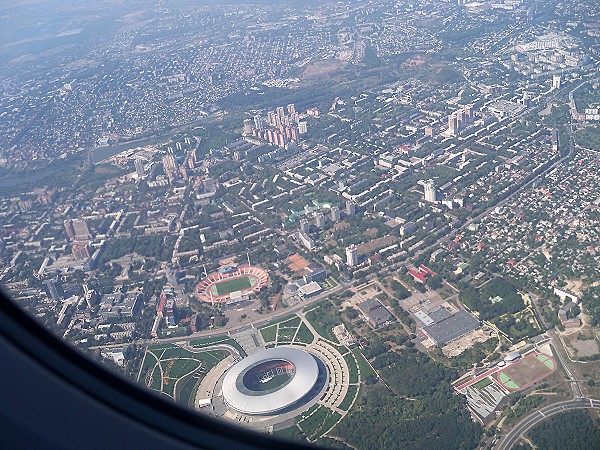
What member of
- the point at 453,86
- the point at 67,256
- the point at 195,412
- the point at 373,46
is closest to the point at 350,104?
the point at 453,86

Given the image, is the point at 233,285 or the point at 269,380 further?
the point at 233,285

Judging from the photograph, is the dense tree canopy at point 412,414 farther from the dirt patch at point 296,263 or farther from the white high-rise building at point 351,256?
the dirt patch at point 296,263

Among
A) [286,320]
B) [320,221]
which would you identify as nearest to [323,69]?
[320,221]

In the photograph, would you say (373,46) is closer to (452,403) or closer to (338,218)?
(338,218)

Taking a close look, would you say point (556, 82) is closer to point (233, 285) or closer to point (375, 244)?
point (375, 244)

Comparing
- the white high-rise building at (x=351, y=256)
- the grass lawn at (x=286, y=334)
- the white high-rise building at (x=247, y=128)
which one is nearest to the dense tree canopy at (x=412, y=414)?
the grass lawn at (x=286, y=334)

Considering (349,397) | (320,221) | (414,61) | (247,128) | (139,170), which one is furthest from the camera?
(414,61)
